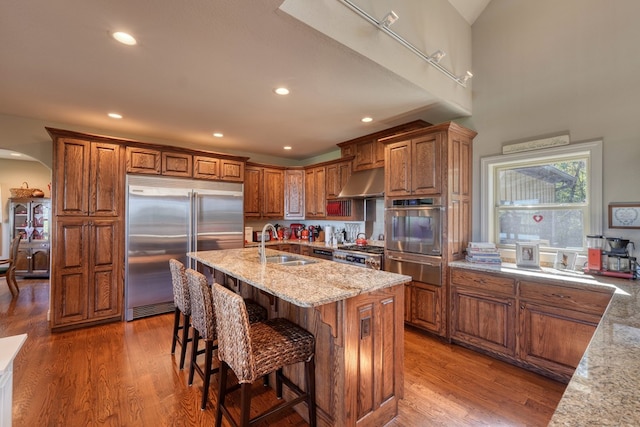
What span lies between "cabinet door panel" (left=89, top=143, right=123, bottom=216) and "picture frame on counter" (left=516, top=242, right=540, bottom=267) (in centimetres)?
473

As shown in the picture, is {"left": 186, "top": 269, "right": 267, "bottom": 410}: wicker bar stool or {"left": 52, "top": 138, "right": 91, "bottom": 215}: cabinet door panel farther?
{"left": 52, "top": 138, "right": 91, "bottom": 215}: cabinet door panel

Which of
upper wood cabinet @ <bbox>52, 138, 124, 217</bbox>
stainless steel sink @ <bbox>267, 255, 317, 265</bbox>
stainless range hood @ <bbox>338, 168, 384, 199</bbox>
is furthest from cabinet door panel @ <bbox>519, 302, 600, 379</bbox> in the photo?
upper wood cabinet @ <bbox>52, 138, 124, 217</bbox>

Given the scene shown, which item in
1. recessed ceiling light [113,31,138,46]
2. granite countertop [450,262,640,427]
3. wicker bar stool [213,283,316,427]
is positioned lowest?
wicker bar stool [213,283,316,427]

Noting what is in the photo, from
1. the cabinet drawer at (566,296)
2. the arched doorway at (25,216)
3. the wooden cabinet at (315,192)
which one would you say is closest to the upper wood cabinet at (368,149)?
the wooden cabinet at (315,192)

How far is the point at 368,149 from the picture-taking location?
4320 millimetres

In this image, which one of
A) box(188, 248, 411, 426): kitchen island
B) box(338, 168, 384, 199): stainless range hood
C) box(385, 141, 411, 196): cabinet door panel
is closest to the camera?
box(188, 248, 411, 426): kitchen island

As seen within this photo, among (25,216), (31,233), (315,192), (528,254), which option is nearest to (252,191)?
(315,192)

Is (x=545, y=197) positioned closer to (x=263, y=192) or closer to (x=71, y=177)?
(x=263, y=192)

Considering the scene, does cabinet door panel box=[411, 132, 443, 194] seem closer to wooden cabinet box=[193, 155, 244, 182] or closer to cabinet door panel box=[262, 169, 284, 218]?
wooden cabinet box=[193, 155, 244, 182]

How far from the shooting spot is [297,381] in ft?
6.72

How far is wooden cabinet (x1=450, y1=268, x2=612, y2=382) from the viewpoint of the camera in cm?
228

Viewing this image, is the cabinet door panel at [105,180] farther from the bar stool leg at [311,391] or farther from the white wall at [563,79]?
the white wall at [563,79]

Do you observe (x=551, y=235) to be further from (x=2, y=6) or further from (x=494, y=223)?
(x=2, y=6)

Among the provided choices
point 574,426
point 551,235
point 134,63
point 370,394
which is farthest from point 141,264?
point 551,235
